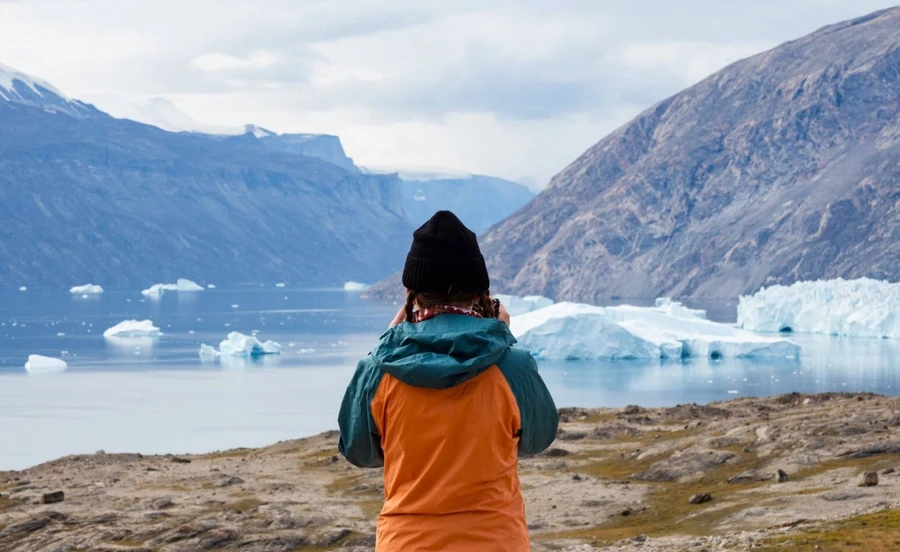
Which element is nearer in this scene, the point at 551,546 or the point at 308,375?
the point at 551,546

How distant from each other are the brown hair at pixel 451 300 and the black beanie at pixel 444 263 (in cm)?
2

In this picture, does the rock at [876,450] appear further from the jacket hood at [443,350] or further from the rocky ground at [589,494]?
the jacket hood at [443,350]

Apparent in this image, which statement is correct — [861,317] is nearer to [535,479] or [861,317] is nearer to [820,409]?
[820,409]

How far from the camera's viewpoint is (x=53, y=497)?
22.0m

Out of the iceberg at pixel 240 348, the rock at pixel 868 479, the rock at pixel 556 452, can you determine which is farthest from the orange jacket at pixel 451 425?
the iceberg at pixel 240 348

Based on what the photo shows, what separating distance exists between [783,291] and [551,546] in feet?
288

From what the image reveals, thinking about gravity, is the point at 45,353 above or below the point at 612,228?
below

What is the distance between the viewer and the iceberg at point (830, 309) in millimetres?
90750

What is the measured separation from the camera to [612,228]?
197 metres

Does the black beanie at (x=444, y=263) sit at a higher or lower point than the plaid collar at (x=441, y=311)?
higher

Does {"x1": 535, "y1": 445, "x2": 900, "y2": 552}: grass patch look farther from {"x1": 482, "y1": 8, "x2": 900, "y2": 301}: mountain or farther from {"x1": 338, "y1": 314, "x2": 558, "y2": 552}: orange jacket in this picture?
{"x1": 482, "y1": 8, "x2": 900, "y2": 301}: mountain

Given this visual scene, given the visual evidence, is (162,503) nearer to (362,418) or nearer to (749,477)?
(749,477)

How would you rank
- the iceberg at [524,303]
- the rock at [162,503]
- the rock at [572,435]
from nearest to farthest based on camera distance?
the rock at [162,503] < the rock at [572,435] < the iceberg at [524,303]

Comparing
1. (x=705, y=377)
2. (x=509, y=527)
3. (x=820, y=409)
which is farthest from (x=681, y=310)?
(x=509, y=527)
